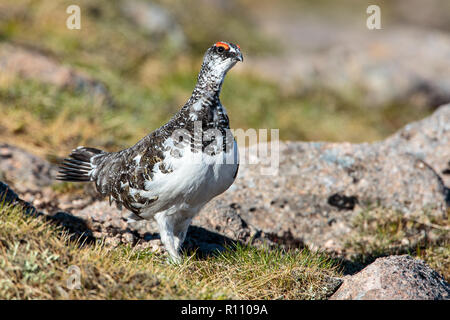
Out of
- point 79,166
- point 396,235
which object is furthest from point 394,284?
point 79,166

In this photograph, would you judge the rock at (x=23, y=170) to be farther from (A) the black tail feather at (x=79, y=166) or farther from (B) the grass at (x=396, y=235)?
(B) the grass at (x=396, y=235)

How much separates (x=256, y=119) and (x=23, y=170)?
678cm

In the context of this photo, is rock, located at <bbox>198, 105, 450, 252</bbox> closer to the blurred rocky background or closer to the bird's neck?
the blurred rocky background

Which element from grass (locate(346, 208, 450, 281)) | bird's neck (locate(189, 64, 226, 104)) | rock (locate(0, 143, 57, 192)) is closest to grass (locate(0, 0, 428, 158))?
rock (locate(0, 143, 57, 192))

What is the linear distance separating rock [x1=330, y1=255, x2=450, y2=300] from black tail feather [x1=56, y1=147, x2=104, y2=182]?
10.4 ft

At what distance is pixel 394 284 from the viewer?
12.9ft

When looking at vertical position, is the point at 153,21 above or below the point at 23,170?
above

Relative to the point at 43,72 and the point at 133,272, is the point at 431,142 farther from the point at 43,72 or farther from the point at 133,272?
the point at 43,72

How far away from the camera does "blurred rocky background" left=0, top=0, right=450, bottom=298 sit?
6133mm

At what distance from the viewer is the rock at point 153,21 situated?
54.0 ft

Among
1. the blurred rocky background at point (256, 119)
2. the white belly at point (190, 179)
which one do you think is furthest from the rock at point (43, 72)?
the white belly at point (190, 179)

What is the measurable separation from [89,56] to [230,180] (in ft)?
33.8
